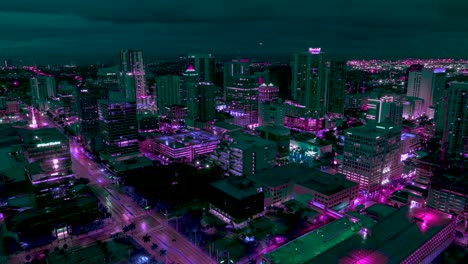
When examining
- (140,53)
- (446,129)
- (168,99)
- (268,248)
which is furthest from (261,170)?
(140,53)

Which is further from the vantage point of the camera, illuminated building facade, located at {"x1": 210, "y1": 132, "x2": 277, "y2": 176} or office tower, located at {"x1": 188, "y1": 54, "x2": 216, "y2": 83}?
office tower, located at {"x1": 188, "y1": 54, "x2": 216, "y2": 83}

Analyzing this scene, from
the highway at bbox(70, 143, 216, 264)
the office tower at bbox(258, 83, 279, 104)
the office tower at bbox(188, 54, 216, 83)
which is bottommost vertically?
the highway at bbox(70, 143, 216, 264)

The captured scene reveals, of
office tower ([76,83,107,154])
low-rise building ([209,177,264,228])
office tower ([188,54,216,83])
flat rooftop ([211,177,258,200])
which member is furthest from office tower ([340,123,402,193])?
office tower ([188,54,216,83])

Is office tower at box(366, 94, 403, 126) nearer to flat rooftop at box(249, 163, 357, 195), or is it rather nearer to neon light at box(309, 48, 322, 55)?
neon light at box(309, 48, 322, 55)

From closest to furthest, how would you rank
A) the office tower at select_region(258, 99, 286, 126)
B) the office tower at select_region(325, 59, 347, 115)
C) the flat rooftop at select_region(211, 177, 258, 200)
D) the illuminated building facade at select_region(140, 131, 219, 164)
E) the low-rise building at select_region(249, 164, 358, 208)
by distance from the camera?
the flat rooftop at select_region(211, 177, 258, 200), the low-rise building at select_region(249, 164, 358, 208), the illuminated building facade at select_region(140, 131, 219, 164), the office tower at select_region(258, 99, 286, 126), the office tower at select_region(325, 59, 347, 115)

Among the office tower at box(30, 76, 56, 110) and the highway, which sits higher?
the office tower at box(30, 76, 56, 110)

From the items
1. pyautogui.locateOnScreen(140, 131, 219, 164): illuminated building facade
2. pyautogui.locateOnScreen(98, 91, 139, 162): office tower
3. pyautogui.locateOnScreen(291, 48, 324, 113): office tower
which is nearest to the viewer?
pyautogui.locateOnScreen(98, 91, 139, 162): office tower

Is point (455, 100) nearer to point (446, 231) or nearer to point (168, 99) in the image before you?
point (446, 231)

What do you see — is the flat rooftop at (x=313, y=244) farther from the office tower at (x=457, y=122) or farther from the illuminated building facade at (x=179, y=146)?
the office tower at (x=457, y=122)
